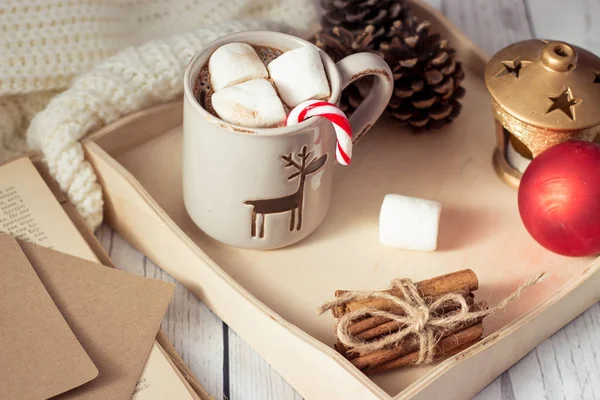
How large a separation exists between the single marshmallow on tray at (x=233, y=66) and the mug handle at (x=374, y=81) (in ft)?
0.27

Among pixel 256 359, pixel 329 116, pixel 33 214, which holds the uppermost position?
pixel 329 116

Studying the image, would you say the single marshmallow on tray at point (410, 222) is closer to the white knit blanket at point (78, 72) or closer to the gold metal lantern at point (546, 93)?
the gold metal lantern at point (546, 93)

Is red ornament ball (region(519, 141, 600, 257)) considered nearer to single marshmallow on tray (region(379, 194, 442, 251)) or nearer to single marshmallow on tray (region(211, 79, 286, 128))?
single marshmallow on tray (region(379, 194, 442, 251))

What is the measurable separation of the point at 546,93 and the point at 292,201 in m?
0.30

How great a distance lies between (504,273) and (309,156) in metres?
0.25

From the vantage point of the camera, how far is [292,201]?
750mm

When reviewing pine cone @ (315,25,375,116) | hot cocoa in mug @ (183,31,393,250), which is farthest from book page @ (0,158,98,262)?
pine cone @ (315,25,375,116)

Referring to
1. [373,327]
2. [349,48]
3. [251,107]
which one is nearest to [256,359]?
[373,327]

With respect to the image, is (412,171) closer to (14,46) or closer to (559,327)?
(559,327)

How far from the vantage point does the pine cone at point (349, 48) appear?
2.96 ft

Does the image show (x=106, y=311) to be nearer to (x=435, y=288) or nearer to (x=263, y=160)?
(x=263, y=160)

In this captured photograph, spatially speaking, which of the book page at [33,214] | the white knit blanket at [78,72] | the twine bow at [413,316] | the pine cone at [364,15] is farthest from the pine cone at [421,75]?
the book page at [33,214]

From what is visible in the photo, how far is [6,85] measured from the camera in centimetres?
88

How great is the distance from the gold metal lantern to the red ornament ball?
3 cm
